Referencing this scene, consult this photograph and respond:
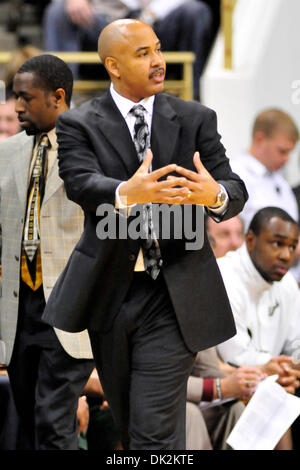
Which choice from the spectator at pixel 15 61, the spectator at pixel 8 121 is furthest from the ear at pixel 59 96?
the spectator at pixel 15 61

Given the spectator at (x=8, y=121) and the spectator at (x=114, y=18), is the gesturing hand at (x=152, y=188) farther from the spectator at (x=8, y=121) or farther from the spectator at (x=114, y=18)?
the spectator at (x=114, y=18)

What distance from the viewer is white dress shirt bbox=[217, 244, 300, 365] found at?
4301 millimetres

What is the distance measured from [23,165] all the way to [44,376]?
2.39 ft

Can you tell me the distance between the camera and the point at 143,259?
2.79m

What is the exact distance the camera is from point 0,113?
508 cm

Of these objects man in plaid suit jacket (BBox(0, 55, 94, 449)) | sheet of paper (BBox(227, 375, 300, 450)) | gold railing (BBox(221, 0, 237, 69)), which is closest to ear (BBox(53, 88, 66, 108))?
man in plaid suit jacket (BBox(0, 55, 94, 449))

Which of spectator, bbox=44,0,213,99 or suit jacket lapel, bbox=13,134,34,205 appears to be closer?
suit jacket lapel, bbox=13,134,34,205

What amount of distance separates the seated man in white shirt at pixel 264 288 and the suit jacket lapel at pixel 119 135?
1.59 metres

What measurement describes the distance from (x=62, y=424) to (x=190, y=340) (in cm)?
76

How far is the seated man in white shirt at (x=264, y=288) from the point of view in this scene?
4.30 m

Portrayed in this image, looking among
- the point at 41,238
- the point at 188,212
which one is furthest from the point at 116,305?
the point at 41,238

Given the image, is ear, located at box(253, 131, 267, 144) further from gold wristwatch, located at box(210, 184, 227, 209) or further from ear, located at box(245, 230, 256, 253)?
gold wristwatch, located at box(210, 184, 227, 209)

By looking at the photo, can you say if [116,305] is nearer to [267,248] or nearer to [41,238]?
[41,238]

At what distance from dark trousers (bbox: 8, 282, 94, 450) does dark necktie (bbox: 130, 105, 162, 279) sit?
2.22 ft
